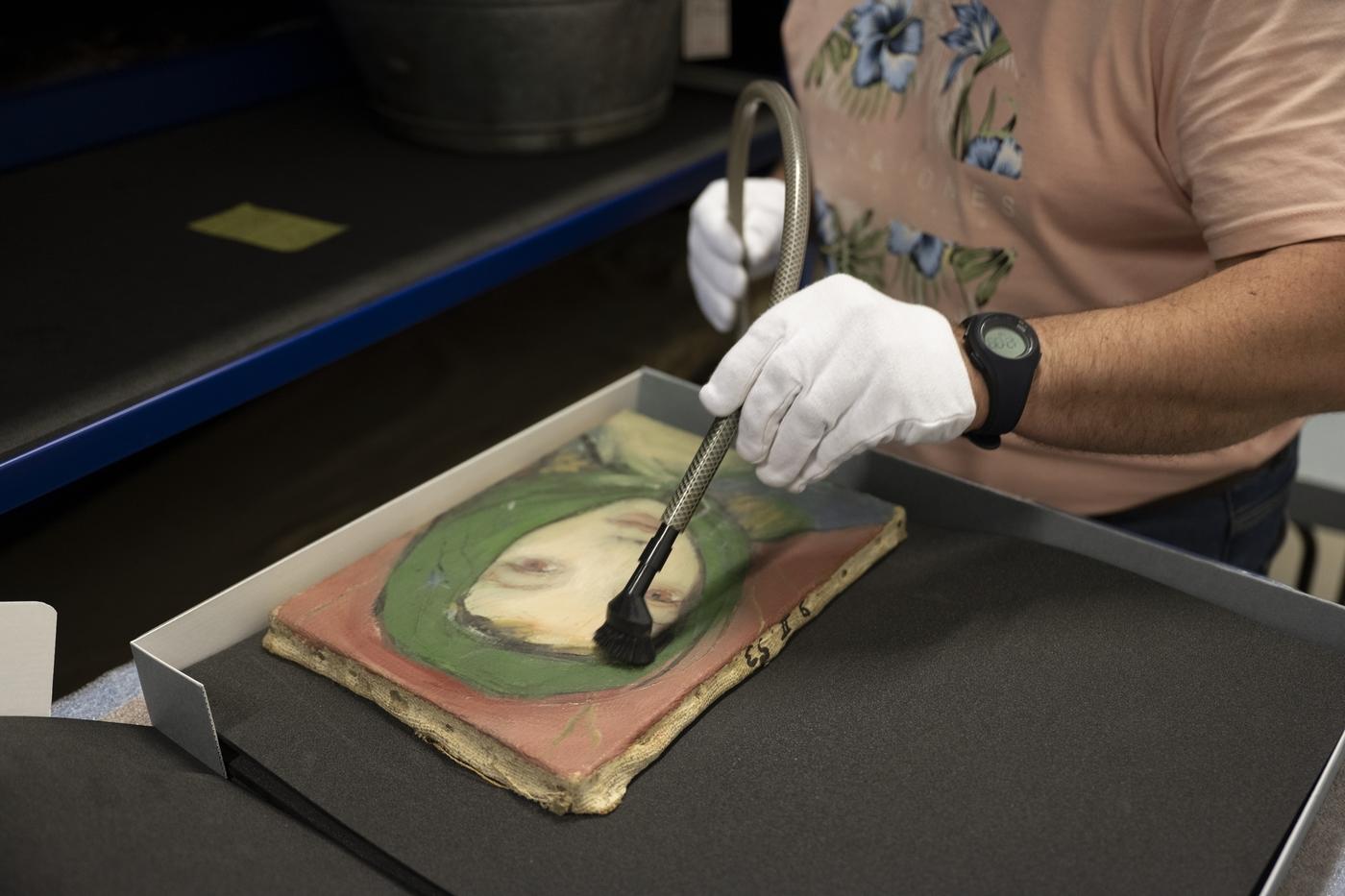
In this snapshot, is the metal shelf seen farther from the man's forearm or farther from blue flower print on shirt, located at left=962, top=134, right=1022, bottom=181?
the man's forearm

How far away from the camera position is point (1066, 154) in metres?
0.91

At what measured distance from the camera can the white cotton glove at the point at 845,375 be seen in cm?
76

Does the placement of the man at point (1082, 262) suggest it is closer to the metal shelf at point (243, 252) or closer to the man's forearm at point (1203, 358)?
the man's forearm at point (1203, 358)

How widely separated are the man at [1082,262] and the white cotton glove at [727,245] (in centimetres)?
13

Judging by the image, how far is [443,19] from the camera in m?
1.20

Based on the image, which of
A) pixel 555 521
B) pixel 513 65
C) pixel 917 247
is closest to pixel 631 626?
A: pixel 555 521

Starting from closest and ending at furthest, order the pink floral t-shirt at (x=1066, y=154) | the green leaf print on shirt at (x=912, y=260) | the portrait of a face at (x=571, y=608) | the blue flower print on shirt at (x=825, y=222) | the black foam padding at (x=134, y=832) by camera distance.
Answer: the black foam padding at (x=134, y=832), the portrait of a face at (x=571, y=608), the pink floral t-shirt at (x=1066, y=154), the green leaf print on shirt at (x=912, y=260), the blue flower print on shirt at (x=825, y=222)

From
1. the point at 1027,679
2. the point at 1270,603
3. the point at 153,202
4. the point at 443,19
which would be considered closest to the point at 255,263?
the point at 153,202

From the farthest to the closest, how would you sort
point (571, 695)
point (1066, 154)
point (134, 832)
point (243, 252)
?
point (243, 252) → point (1066, 154) → point (571, 695) → point (134, 832)

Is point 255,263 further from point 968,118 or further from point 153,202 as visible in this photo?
point 968,118

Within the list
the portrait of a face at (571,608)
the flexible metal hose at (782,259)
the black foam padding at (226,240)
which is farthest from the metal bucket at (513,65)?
the portrait of a face at (571,608)

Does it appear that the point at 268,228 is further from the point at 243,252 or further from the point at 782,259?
the point at 782,259

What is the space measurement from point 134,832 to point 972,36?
0.85 metres

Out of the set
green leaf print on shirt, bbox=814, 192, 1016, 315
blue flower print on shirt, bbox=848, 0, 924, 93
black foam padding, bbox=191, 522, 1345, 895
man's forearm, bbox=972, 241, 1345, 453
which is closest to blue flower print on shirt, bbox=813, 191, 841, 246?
green leaf print on shirt, bbox=814, 192, 1016, 315
